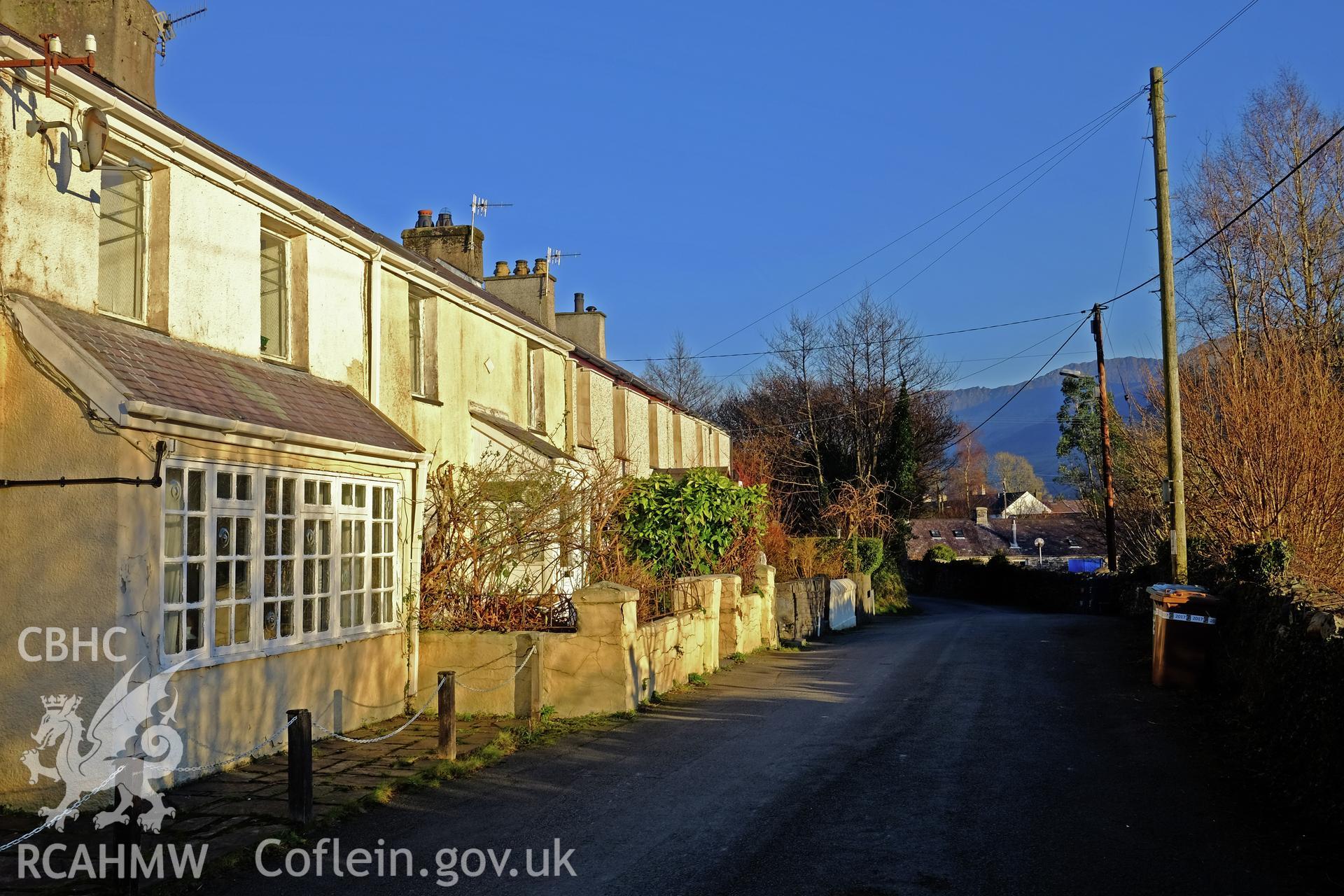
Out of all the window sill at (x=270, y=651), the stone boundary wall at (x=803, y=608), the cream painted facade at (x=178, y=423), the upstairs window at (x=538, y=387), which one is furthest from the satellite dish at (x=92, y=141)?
the stone boundary wall at (x=803, y=608)

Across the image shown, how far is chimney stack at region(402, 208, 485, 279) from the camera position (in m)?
23.7

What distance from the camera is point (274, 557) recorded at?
10.2m

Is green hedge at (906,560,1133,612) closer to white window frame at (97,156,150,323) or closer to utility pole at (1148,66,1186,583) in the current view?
utility pole at (1148,66,1186,583)

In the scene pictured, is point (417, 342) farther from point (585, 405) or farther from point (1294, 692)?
point (1294, 692)

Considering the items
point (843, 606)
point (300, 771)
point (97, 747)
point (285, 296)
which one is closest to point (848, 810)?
point (300, 771)

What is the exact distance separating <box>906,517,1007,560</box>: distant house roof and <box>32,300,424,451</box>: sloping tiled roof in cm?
6246

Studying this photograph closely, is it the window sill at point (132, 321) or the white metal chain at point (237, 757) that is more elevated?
the window sill at point (132, 321)

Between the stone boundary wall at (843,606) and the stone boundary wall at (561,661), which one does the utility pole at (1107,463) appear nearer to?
the stone boundary wall at (843,606)

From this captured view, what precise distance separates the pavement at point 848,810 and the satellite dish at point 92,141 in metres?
5.59

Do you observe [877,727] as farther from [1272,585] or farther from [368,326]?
[368,326]

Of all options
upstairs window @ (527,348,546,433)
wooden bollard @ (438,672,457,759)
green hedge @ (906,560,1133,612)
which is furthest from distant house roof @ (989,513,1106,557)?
wooden bollard @ (438,672,457,759)

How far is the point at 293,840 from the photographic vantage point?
7387mm

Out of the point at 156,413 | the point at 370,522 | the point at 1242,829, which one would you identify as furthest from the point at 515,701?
the point at 1242,829

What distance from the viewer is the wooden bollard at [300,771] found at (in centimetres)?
769
